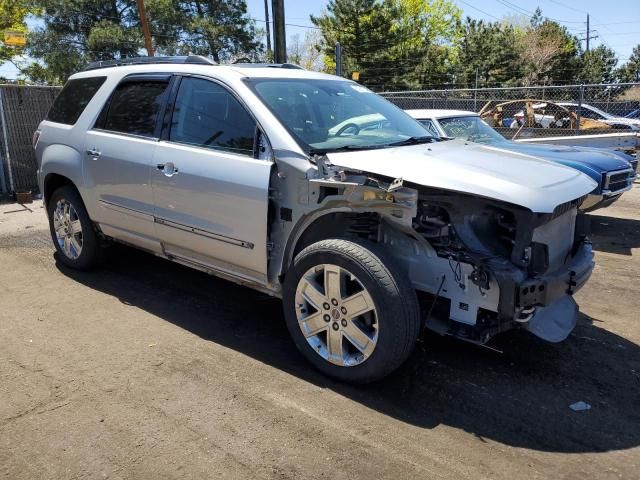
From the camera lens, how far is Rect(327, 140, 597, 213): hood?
3033 millimetres

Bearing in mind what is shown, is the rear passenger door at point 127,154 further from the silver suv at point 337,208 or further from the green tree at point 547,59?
the green tree at point 547,59

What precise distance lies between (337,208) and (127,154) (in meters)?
2.13

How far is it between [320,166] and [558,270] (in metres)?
1.60

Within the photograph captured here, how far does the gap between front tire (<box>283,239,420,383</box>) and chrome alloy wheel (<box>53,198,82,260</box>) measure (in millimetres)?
2861

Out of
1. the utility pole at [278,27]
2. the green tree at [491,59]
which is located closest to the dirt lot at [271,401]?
the utility pole at [278,27]

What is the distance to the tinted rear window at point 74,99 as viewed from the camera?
530cm

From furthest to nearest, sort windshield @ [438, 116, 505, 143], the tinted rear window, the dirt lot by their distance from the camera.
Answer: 1. windshield @ [438, 116, 505, 143]
2. the tinted rear window
3. the dirt lot

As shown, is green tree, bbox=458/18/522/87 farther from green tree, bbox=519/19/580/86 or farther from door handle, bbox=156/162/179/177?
door handle, bbox=156/162/179/177

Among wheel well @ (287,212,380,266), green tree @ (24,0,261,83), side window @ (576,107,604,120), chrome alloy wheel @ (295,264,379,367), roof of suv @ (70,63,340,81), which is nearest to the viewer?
chrome alloy wheel @ (295,264,379,367)

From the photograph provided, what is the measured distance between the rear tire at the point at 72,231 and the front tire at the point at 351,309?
267 centimetres

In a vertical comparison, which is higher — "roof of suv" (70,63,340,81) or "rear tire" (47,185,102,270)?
"roof of suv" (70,63,340,81)

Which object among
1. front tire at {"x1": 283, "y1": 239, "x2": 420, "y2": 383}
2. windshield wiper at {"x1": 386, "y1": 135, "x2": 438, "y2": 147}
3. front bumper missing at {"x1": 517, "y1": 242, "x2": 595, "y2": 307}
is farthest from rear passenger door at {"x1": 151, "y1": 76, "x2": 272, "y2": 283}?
front bumper missing at {"x1": 517, "y1": 242, "x2": 595, "y2": 307}

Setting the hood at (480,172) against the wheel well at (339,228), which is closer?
the hood at (480,172)

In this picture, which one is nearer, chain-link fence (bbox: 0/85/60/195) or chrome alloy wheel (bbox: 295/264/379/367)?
chrome alloy wheel (bbox: 295/264/379/367)
